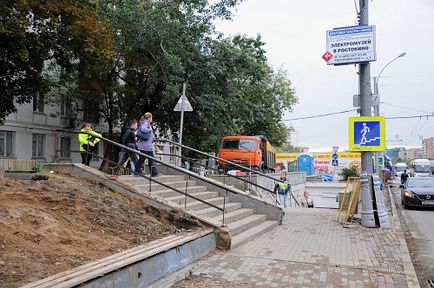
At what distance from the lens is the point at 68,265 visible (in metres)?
5.42

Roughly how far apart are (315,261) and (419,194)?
12.4 m

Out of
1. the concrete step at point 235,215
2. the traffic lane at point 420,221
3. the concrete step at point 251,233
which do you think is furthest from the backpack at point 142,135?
the traffic lane at point 420,221

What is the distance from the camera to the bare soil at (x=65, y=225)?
533cm

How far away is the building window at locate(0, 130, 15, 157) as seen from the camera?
95.1 ft

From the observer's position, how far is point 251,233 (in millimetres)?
9867

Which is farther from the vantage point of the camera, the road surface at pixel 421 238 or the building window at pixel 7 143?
the building window at pixel 7 143

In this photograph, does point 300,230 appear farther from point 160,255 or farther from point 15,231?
point 15,231

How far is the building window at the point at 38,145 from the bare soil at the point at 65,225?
2414 cm

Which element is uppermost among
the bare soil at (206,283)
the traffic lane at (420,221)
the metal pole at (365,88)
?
the metal pole at (365,88)

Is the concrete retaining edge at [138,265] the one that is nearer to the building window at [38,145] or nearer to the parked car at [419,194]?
the parked car at [419,194]

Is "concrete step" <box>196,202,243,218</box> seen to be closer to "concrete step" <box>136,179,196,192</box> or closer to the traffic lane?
"concrete step" <box>136,179,196,192</box>

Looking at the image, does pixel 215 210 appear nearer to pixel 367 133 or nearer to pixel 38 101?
pixel 367 133

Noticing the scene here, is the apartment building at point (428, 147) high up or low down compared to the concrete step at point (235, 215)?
up

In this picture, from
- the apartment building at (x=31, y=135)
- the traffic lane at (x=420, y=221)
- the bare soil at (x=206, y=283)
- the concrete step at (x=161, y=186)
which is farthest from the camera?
the apartment building at (x=31, y=135)
